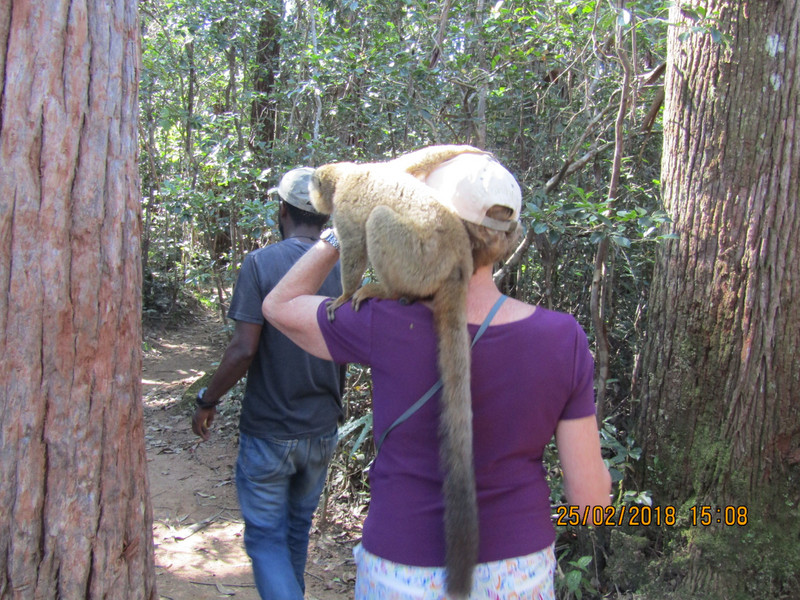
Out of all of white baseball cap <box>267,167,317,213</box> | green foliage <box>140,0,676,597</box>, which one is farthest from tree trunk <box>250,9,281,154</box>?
white baseball cap <box>267,167,317,213</box>

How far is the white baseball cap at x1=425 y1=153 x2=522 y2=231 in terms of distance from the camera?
1.65m

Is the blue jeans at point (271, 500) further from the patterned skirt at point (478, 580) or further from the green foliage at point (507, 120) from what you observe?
the patterned skirt at point (478, 580)

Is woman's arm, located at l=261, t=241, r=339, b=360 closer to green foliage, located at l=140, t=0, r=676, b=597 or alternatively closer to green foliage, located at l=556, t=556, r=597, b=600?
green foliage, located at l=140, t=0, r=676, b=597

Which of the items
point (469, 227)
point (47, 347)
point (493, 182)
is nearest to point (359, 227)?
point (469, 227)

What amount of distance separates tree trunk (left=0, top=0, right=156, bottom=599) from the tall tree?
2.91 m

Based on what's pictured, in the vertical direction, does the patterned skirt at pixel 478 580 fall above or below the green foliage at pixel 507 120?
below

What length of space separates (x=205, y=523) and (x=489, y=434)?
141 inches

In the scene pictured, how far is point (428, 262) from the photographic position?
192 cm

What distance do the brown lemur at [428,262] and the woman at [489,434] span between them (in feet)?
0.18

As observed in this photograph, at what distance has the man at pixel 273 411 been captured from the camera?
107 inches

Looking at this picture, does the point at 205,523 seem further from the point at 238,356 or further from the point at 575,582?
the point at 575,582

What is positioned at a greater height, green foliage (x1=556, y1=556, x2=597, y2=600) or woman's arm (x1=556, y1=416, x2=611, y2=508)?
woman's arm (x1=556, y1=416, x2=611, y2=508)
